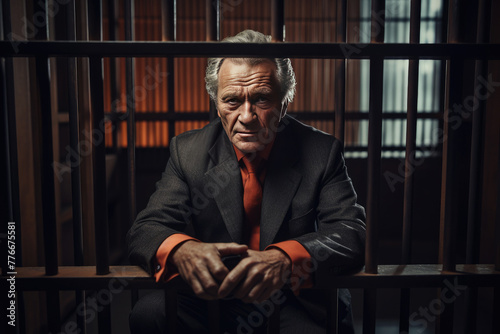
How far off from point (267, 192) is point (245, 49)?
0.56 meters

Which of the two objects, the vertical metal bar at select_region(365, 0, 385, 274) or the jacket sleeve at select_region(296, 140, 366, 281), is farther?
the jacket sleeve at select_region(296, 140, 366, 281)

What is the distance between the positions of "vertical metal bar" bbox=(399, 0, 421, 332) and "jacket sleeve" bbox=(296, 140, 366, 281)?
0.13 meters

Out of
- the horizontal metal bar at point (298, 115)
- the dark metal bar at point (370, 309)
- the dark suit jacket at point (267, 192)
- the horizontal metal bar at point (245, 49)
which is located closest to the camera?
the horizontal metal bar at point (245, 49)

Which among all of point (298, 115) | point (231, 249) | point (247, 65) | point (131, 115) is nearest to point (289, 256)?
point (231, 249)

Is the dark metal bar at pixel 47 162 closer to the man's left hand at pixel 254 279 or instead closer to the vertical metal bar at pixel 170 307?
the vertical metal bar at pixel 170 307

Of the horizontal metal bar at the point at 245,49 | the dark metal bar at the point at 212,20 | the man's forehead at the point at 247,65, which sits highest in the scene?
the dark metal bar at the point at 212,20

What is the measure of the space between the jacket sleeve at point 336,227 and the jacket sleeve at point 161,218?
39 centimetres

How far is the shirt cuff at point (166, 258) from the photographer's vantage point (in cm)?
95

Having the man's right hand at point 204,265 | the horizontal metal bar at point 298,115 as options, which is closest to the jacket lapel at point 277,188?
the man's right hand at point 204,265

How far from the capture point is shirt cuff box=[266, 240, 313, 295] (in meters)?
0.93

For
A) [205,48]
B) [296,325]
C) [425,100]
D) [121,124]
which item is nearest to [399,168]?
[425,100]

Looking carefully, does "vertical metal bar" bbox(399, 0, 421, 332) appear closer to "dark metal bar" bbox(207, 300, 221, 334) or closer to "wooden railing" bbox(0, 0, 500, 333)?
"wooden railing" bbox(0, 0, 500, 333)

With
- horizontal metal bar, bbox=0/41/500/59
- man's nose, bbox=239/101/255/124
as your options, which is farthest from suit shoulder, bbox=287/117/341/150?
horizontal metal bar, bbox=0/41/500/59

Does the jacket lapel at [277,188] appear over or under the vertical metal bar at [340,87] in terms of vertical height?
under
